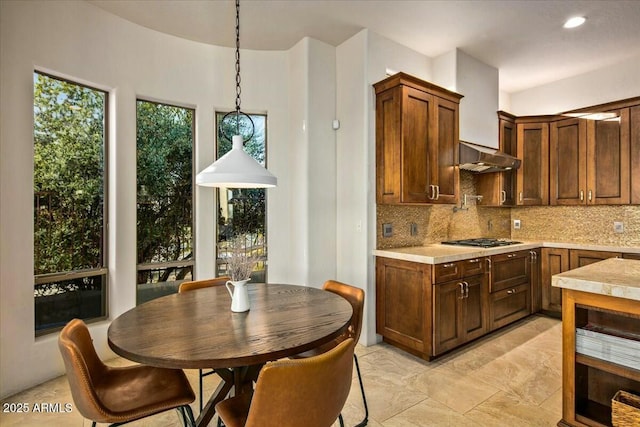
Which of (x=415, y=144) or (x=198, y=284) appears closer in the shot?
(x=198, y=284)

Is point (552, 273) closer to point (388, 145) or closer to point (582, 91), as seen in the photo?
point (582, 91)

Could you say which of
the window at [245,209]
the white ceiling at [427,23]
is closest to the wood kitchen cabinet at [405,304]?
the window at [245,209]

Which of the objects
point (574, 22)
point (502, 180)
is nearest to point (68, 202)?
point (502, 180)

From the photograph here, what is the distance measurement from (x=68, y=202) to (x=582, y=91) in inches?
228

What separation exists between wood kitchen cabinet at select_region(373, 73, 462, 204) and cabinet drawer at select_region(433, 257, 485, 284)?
63cm

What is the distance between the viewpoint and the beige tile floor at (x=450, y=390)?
214cm

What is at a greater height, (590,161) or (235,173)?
(590,161)

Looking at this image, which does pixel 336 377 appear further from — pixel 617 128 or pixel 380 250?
pixel 617 128

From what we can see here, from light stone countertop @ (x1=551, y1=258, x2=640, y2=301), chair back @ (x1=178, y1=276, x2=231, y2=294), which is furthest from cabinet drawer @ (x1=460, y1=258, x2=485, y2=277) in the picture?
chair back @ (x1=178, y1=276, x2=231, y2=294)

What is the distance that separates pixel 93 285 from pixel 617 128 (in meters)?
5.62

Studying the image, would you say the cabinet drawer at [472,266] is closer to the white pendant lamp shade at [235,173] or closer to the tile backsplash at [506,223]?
the tile backsplash at [506,223]

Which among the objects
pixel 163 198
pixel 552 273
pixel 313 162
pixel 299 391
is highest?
pixel 313 162

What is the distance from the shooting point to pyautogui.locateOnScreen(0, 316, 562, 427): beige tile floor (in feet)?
7.01

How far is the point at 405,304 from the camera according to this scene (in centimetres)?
305
